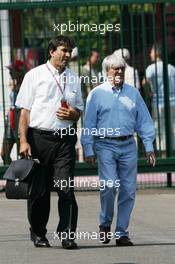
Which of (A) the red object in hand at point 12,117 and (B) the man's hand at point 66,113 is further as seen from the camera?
(A) the red object in hand at point 12,117

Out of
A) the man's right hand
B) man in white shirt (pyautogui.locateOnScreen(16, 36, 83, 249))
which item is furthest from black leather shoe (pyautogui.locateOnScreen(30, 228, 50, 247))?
the man's right hand

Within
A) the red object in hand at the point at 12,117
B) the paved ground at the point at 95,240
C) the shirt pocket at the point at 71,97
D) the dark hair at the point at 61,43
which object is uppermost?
the dark hair at the point at 61,43

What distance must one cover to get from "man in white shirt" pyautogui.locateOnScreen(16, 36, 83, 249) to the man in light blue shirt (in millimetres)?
184

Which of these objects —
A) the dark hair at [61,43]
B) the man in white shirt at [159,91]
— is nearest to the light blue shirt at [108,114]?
the dark hair at [61,43]

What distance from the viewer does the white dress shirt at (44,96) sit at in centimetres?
1006

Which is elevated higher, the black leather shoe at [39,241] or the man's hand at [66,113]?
the man's hand at [66,113]

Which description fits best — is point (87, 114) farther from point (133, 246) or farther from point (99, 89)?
point (133, 246)

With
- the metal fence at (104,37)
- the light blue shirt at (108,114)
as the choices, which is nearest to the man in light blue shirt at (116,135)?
the light blue shirt at (108,114)

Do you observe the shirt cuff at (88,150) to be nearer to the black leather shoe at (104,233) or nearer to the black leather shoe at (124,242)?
the black leather shoe at (104,233)

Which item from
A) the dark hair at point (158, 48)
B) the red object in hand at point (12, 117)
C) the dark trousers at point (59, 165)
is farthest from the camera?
the dark hair at point (158, 48)

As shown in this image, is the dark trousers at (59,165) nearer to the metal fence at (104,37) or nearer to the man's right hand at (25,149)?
the man's right hand at (25,149)

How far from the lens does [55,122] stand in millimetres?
10070

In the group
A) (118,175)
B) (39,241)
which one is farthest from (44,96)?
(39,241)

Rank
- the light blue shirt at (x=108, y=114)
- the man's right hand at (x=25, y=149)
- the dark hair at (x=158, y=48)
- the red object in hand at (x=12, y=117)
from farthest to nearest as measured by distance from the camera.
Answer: the dark hair at (x=158, y=48) < the red object in hand at (x=12, y=117) < the light blue shirt at (x=108, y=114) < the man's right hand at (x=25, y=149)
